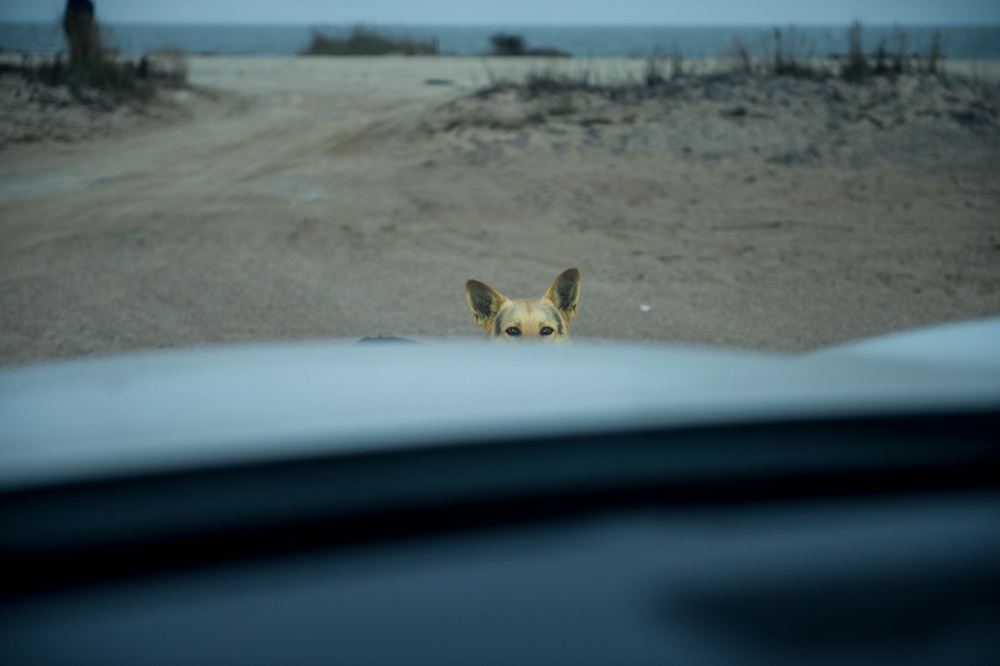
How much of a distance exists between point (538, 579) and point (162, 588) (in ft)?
1.31

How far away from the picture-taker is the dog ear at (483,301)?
189 inches

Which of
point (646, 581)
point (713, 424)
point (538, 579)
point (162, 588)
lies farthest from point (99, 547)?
point (713, 424)

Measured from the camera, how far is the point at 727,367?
1.45 m

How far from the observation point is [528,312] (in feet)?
14.7

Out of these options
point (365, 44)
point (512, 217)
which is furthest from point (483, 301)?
point (365, 44)

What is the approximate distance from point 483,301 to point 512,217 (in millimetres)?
6797

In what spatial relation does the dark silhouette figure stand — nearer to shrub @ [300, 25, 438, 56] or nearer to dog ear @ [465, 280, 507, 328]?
dog ear @ [465, 280, 507, 328]

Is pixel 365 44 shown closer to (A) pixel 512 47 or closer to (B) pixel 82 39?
(A) pixel 512 47

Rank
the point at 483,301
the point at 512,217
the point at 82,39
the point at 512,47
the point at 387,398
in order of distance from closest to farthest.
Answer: the point at 387,398, the point at 483,301, the point at 512,217, the point at 82,39, the point at 512,47

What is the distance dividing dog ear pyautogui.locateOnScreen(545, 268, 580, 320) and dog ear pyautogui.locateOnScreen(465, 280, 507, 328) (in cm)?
30

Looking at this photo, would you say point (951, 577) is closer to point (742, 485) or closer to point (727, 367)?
point (742, 485)

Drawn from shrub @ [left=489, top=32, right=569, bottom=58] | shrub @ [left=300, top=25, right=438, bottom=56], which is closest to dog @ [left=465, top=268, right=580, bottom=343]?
shrub @ [left=300, top=25, right=438, bottom=56]

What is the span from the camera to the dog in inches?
174

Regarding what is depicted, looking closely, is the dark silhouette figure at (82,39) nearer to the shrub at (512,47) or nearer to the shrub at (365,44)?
the shrub at (365,44)
